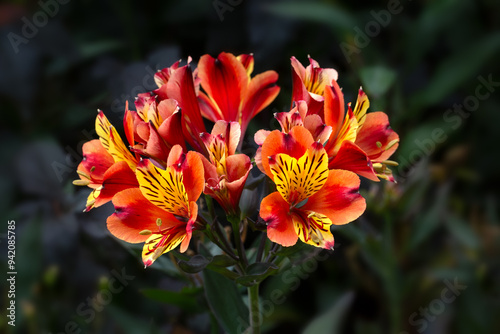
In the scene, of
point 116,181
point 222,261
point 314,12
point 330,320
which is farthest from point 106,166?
point 314,12

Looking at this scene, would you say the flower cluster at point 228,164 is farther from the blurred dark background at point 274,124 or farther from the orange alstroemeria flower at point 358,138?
the blurred dark background at point 274,124

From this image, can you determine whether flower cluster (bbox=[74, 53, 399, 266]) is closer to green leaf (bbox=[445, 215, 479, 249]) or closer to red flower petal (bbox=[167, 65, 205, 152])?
red flower petal (bbox=[167, 65, 205, 152])

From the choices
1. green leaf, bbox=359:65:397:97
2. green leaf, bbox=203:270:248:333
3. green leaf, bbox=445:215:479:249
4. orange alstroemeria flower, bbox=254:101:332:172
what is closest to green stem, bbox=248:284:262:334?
green leaf, bbox=203:270:248:333

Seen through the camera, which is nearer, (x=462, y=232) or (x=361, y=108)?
(x=361, y=108)

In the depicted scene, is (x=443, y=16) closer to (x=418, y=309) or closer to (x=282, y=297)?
(x=418, y=309)

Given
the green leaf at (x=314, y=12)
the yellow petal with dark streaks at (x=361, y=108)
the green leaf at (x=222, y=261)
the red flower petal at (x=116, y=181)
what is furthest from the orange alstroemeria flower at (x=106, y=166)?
the green leaf at (x=314, y=12)

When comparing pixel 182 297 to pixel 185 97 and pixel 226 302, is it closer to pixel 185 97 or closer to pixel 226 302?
pixel 226 302
